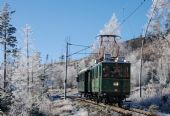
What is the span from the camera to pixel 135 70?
8800 centimetres

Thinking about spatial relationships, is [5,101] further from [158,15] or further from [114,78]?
[158,15]

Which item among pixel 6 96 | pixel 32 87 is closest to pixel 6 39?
pixel 32 87

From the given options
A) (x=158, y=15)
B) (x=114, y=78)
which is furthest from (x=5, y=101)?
(x=158, y=15)

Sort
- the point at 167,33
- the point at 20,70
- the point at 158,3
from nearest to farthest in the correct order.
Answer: the point at 158,3, the point at 167,33, the point at 20,70

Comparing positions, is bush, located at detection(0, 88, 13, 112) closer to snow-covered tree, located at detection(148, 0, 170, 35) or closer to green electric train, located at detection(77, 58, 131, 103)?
green electric train, located at detection(77, 58, 131, 103)

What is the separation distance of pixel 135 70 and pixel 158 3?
38.6 m

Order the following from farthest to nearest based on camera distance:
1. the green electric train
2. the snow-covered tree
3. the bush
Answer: the snow-covered tree < the bush < the green electric train

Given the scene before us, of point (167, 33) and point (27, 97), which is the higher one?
point (167, 33)

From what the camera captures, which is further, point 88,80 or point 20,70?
point 20,70

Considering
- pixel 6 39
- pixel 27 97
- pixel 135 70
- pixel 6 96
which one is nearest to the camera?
pixel 6 96

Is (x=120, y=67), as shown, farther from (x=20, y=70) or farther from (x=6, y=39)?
(x=20, y=70)

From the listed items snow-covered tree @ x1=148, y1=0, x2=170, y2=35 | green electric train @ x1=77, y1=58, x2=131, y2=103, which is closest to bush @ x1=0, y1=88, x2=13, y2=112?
green electric train @ x1=77, y1=58, x2=131, y2=103

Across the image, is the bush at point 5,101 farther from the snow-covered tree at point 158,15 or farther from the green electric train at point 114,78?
the snow-covered tree at point 158,15


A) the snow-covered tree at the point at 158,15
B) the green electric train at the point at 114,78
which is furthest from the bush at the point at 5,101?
the snow-covered tree at the point at 158,15
